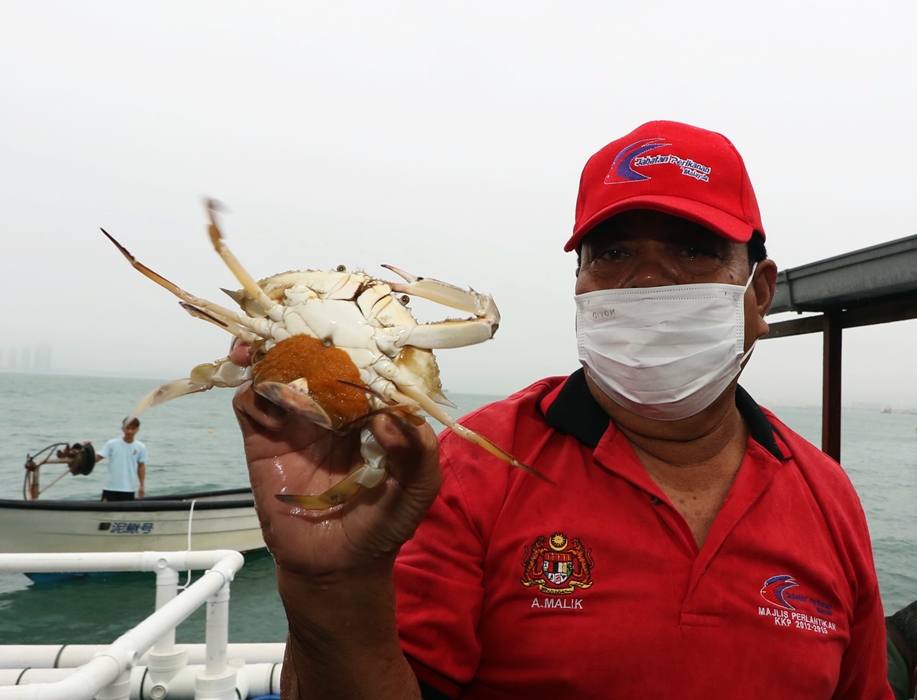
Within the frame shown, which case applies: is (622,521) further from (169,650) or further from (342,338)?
(169,650)

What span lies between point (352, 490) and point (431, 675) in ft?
2.05

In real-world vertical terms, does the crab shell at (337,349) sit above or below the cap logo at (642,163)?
Answer: below

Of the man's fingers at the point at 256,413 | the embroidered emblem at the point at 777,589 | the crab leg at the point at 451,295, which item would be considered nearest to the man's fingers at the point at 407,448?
the man's fingers at the point at 256,413

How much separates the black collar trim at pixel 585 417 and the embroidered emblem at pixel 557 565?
0.33 meters

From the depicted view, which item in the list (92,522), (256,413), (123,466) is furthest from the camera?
(123,466)

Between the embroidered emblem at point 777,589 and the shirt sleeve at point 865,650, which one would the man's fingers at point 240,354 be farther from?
the shirt sleeve at point 865,650

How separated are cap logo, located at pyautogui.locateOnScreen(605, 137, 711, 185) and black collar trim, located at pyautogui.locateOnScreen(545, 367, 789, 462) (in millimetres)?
678

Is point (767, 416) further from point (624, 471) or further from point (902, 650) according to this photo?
point (902, 650)

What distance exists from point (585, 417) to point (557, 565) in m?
0.48

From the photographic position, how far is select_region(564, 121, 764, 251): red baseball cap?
1869 millimetres

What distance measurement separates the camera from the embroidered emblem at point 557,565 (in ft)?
5.55

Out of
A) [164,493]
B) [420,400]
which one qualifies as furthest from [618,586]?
[164,493]

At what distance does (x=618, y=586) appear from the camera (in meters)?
1.68

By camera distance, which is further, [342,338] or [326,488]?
[342,338]
